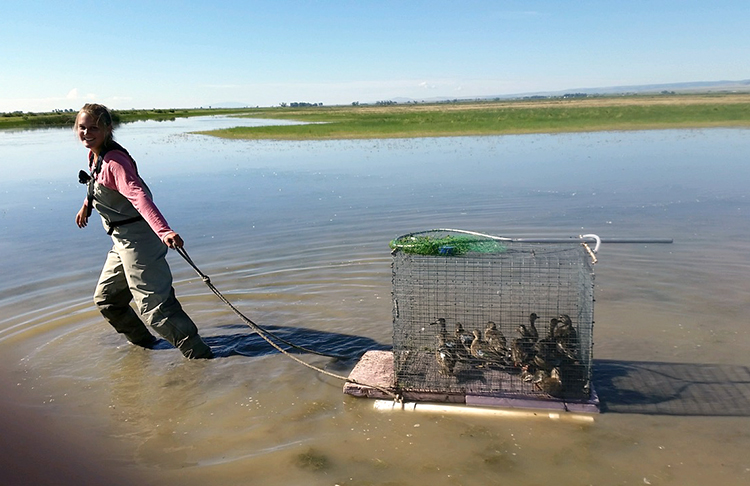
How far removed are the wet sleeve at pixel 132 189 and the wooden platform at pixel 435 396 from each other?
2.34 m

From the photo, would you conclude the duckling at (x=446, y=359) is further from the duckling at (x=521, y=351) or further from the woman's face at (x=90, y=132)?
the woman's face at (x=90, y=132)

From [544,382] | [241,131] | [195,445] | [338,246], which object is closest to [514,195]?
[338,246]

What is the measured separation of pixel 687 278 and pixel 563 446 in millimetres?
5118

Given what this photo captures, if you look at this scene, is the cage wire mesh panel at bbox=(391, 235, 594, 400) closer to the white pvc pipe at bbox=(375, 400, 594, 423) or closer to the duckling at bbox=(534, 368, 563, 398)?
the duckling at bbox=(534, 368, 563, 398)

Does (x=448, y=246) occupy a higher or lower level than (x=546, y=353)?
higher

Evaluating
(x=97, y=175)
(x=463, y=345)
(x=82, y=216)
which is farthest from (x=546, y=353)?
(x=82, y=216)

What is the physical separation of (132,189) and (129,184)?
0.07 meters

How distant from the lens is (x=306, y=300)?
8766 millimetres

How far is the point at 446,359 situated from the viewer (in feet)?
18.6

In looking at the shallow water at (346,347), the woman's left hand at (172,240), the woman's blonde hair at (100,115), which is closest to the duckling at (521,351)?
the shallow water at (346,347)

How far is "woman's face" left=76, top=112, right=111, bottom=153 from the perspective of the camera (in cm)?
596

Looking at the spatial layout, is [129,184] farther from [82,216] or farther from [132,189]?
[82,216]

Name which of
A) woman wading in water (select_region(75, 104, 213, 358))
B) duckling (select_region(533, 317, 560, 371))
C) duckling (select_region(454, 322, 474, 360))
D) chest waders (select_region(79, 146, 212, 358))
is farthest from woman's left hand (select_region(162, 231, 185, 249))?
duckling (select_region(533, 317, 560, 371))

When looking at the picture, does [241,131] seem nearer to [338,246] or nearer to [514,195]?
[514,195]
